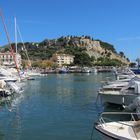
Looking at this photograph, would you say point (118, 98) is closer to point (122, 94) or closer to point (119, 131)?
point (122, 94)

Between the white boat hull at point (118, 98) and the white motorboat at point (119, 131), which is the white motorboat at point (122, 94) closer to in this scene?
the white boat hull at point (118, 98)

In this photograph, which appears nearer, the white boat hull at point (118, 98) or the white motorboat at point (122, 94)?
the white motorboat at point (122, 94)

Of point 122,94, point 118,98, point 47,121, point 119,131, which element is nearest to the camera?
point 119,131

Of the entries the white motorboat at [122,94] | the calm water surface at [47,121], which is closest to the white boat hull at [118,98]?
the white motorboat at [122,94]

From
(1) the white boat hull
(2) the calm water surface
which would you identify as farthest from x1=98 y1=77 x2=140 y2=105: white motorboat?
(2) the calm water surface

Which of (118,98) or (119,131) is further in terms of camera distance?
(118,98)

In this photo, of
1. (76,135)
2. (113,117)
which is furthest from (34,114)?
(76,135)

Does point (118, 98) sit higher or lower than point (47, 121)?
higher

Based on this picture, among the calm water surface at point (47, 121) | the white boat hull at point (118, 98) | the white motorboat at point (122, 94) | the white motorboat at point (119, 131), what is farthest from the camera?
the white boat hull at point (118, 98)

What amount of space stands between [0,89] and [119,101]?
51.0 ft

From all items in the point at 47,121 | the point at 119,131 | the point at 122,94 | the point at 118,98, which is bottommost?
the point at 47,121

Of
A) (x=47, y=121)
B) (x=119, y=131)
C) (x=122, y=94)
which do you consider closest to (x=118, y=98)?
(x=122, y=94)

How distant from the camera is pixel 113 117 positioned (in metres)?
28.2

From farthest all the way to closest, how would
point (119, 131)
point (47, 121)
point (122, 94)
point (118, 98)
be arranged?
point (118, 98) < point (122, 94) < point (47, 121) < point (119, 131)
